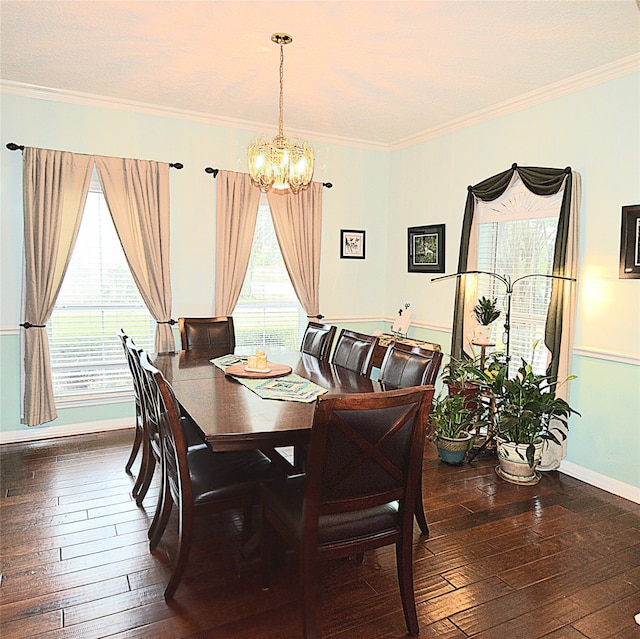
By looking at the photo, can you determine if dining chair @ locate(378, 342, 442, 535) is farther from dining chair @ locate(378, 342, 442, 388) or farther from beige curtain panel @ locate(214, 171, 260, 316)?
beige curtain panel @ locate(214, 171, 260, 316)

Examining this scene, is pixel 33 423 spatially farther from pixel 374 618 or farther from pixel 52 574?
pixel 374 618

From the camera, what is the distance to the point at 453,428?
3.87 meters

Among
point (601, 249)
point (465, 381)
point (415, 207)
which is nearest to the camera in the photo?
point (601, 249)

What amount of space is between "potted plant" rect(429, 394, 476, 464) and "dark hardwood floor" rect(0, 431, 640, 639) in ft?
1.26

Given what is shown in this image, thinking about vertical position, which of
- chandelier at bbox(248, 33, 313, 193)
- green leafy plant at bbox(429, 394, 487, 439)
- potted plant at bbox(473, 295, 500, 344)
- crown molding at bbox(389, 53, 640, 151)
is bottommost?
green leafy plant at bbox(429, 394, 487, 439)

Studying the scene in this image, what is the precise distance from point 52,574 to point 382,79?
3663 mm

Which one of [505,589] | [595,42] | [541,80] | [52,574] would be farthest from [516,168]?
[52,574]

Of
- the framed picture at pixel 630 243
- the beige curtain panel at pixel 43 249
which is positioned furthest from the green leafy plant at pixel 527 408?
the beige curtain panel at pixel 43 249

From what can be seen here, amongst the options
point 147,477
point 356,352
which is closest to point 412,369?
point 356,352

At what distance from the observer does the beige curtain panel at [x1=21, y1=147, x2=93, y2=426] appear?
161 inches

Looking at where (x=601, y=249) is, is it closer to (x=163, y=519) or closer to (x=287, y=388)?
(x=287, y=388)

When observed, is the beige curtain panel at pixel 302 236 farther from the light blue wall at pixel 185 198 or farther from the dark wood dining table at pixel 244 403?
the dark wood dining table at pixel 244 403

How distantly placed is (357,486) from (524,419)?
6.29 feet

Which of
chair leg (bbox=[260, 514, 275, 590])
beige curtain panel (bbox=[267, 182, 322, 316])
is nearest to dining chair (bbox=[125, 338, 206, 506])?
chair leg (bbox=[260, 514, 275, 590])
